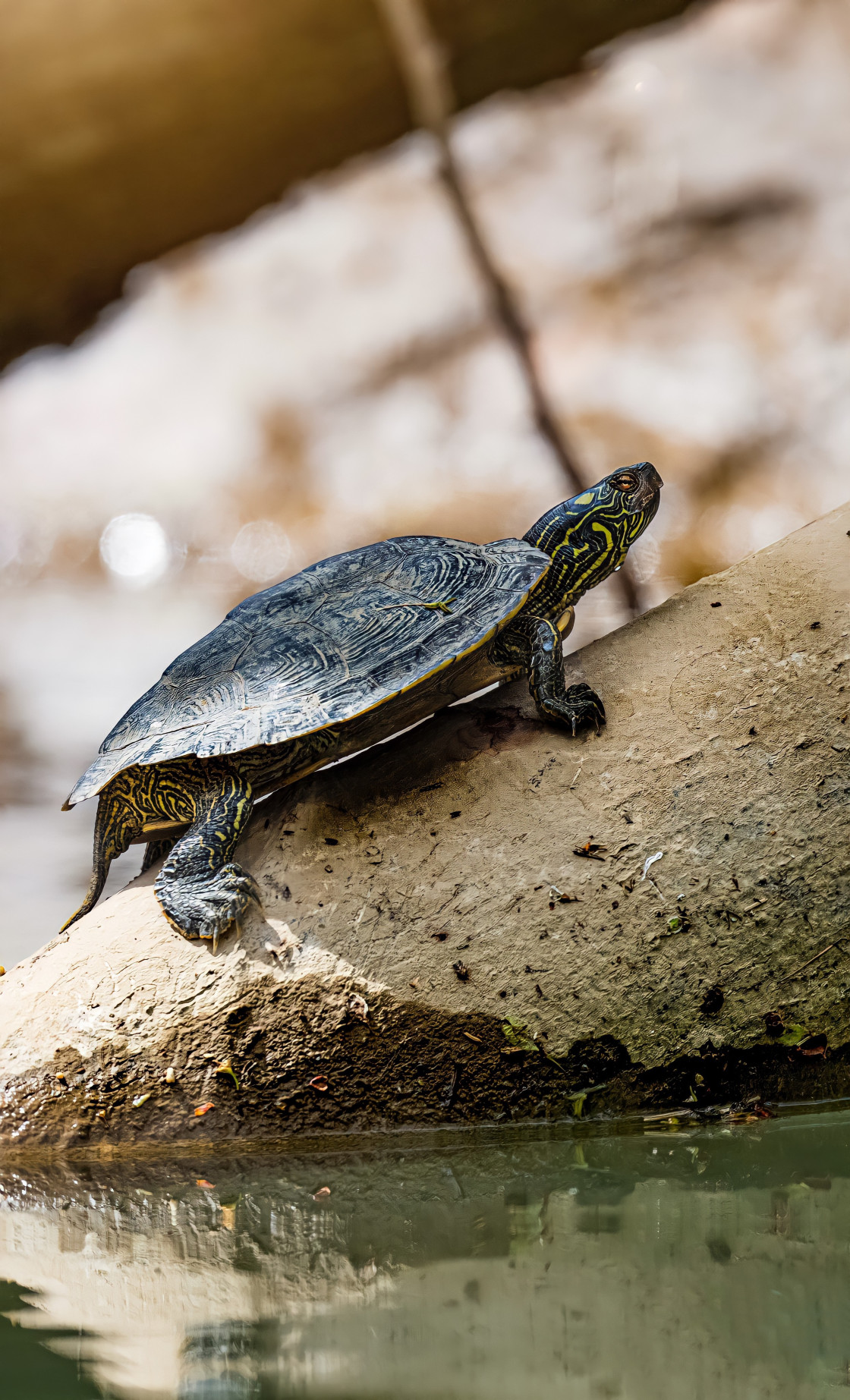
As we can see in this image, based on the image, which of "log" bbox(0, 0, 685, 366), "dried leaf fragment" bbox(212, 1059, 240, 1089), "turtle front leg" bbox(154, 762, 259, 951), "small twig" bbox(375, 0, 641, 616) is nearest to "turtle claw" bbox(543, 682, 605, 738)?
"turtle front leg" bbox(154, 762, 259, 951)

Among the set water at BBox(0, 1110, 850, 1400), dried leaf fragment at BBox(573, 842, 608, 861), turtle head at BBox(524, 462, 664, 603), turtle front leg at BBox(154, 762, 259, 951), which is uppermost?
turtle head at BBox(524, 462, 664, 603)

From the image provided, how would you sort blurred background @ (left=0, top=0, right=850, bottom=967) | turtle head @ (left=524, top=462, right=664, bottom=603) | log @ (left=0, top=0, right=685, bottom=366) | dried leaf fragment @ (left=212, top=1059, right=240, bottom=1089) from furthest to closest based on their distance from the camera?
blurred background @ (left=0, top=0, right=850, bottom=967) < log @ (left=0, top=0, right=685, bottom=366) < turtle head @ (left=524, top=462, right=664, bottom=603) < dried leaf fragment @ (left=212, top=1059, right=240, bottom=1089)

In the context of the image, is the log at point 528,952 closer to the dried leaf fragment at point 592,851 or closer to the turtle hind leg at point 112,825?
the dried leaf fragment at point 592,851

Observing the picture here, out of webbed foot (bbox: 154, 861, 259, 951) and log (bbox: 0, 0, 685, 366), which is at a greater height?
log (bbox: 0, 0, 685, 366)

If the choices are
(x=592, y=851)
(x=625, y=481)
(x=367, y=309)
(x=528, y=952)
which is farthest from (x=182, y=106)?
(x=528, y=952)

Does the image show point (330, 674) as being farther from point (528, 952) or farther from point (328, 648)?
point (528, 952)

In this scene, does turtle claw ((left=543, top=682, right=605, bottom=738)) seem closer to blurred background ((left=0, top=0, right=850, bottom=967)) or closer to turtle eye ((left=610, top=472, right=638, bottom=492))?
turtle eye ((left=610, top=472, right=638, bottom=492))

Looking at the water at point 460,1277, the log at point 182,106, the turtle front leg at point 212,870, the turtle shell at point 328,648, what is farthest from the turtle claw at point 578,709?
the log at point 182,106
